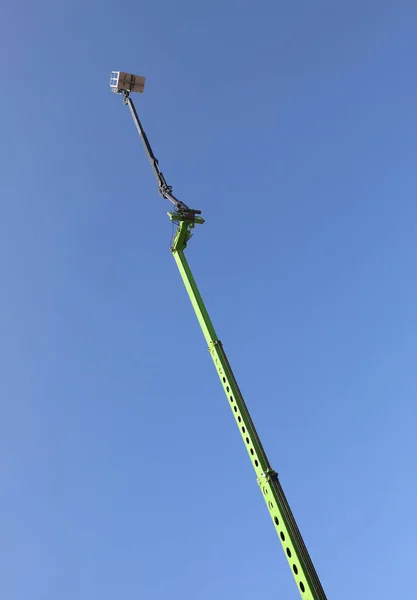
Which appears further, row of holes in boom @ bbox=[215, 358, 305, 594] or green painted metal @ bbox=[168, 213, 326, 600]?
row of holes in boom @ bbox=[215, 358, 305, 594]

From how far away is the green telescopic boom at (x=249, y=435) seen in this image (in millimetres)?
13348

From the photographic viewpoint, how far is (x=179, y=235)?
2219 centimetres

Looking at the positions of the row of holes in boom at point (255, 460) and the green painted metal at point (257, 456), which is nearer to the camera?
the green painted metal at point (257, 456)

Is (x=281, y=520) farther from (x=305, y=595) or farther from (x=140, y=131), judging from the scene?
(x=140, y=131)

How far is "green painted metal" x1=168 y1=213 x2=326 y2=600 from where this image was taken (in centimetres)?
1329

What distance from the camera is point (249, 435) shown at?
16.2 metres

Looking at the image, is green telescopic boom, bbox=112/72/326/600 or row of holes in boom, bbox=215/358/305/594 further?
row of holes in boom, bbox=215/358/305/594

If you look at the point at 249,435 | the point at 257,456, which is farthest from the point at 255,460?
the point at 249,435

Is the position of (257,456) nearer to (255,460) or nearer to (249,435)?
(255,460)

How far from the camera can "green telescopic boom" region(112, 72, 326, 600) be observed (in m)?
13.3

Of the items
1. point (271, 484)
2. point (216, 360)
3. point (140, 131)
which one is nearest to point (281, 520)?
point (271, 484)

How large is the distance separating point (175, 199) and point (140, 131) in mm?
6550

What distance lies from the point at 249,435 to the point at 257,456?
0.77 m

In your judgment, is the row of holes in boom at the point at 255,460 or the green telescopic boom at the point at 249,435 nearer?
the green telescopic boom at the point at 249,435
